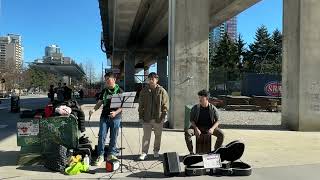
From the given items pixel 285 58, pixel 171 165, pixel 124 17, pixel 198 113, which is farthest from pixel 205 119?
pixel 124 17

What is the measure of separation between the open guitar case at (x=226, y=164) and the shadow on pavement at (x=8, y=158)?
3675 millimetres

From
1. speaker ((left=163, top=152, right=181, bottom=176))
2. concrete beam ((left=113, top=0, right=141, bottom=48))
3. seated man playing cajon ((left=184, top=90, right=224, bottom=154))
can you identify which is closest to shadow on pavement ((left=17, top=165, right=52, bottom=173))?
speaker ((left=163, top=152, right=181, bottom=176))

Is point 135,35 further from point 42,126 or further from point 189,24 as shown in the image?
point 42,126

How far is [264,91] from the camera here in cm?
4056

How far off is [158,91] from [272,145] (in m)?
4.27

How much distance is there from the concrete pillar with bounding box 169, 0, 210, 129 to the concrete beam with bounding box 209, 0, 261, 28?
516 inches

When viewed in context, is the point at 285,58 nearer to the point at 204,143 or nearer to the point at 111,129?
the point at 204,143

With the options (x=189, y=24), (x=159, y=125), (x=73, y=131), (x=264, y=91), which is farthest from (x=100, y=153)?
(x=264, y=91)

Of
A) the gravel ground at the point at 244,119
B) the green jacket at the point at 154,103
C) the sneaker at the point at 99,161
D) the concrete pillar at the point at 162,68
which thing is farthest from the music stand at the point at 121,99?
the concrete pillar at the point at 162,68

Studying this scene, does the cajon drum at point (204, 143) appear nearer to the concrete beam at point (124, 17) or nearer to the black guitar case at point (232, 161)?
the black guitar case at point (232, 161)

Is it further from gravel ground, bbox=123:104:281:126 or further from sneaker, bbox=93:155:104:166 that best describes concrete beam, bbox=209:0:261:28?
sneaker, bbox=93:155:104:166

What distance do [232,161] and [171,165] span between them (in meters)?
1.21

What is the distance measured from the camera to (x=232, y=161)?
968 centimetres

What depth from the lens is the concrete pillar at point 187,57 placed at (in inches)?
714
